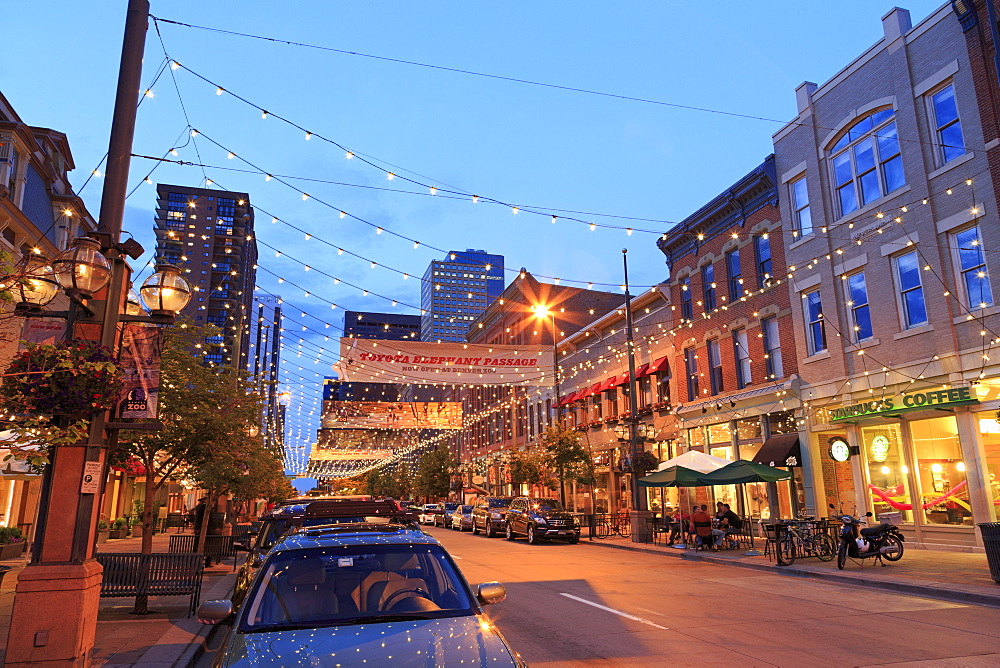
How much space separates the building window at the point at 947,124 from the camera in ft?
60.3

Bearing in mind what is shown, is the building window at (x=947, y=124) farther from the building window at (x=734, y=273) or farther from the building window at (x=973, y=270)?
the building window at (x=734, y=273)

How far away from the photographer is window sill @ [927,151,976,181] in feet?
58.9

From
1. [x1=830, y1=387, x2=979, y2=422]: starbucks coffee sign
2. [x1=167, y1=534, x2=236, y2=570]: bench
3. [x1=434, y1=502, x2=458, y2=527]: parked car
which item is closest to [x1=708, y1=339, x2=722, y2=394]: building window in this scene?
[x1=830, y1=387, x2=979, y2=422]: starbucks coffee sign

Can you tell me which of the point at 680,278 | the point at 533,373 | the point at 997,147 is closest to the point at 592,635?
the point at 997,147

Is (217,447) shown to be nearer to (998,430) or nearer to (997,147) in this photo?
(998,430)

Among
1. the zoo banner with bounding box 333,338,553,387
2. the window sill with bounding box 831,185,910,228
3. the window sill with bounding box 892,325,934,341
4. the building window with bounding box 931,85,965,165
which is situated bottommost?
the window sill with bounding box 892,325,934,341

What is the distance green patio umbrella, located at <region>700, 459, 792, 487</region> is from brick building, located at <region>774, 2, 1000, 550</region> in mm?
2253

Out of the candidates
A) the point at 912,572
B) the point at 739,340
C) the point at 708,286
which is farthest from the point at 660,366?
the point at 912,572

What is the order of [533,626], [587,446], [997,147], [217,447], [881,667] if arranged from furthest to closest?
[587,446], [997,147], [217,447], [533,626], [881,667]

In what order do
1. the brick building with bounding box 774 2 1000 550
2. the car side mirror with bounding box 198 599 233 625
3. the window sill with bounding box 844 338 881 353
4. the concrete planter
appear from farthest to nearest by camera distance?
the window sill with bounding box 844 338 881 353, the concrete planter, the brick building with bounding box 774 2 1000 550, the car side mirror with bounding box 198 599 233 625

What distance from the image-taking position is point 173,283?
8.41m

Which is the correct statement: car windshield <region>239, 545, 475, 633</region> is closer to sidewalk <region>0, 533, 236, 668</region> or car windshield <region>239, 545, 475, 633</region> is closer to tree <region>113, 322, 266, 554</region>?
sidewalk <region>0, 533, 236, 668</region>

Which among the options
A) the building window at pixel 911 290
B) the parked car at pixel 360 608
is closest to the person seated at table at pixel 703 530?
the building window at pixel 911 290

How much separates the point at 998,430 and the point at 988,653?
1205cm
